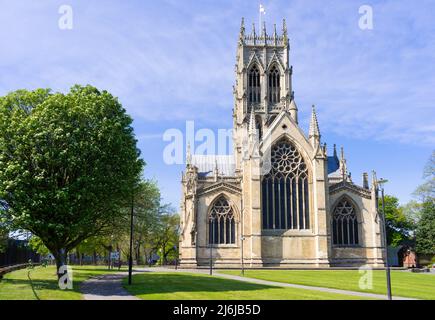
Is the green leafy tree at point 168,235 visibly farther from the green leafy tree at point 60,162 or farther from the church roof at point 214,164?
the green leafy tree at point 60,162

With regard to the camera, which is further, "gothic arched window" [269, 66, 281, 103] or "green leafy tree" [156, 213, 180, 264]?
"green leafy tree" [156, 213, 180, 264]

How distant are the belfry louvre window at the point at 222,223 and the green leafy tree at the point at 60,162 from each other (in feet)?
87.4

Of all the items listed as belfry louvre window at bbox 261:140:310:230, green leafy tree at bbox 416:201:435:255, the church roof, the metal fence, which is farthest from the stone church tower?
the metal fence

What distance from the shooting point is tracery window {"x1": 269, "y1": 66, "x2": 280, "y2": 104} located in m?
70.6

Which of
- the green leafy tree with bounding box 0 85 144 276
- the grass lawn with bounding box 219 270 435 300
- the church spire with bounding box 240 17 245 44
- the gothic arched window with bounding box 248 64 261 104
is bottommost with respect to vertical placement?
the grass lawn with bounding box 219 270 435 300

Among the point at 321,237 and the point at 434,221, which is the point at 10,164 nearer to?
the point at 321,237

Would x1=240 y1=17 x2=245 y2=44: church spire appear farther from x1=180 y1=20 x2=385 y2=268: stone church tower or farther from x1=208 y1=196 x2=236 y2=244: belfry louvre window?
x1=208 y1=196 x2=236 y2=244: belfry louvre window

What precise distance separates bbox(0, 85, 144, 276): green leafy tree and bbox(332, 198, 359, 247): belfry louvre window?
34.6m

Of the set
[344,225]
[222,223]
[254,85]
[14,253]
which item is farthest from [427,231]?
[14,253]

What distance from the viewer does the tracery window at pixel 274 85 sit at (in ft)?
232

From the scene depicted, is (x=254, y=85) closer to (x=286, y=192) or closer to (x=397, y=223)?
(x=286, y=192)

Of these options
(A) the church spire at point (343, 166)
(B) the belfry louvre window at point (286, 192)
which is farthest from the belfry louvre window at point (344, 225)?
(A) the church spire at point (343, 166)

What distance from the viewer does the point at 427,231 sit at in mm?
59688

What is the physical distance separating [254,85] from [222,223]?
25.9 metres
